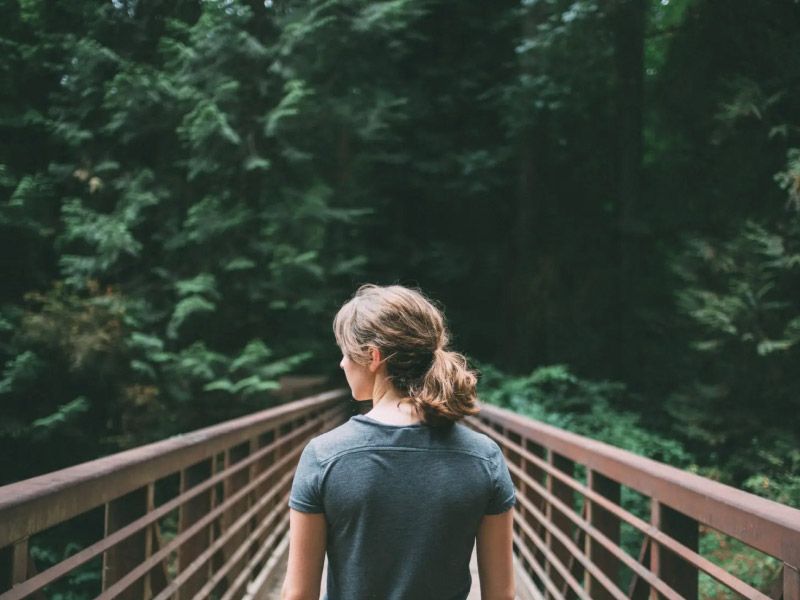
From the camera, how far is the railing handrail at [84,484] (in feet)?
6.60

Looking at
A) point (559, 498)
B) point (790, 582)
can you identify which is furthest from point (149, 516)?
point (559, 498)

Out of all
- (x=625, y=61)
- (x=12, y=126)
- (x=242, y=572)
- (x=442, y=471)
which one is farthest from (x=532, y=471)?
(x=12, y=126)

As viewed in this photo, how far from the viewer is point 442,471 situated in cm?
177

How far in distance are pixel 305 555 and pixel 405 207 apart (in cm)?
1661

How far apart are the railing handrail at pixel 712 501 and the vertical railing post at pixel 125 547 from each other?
6.47 feet

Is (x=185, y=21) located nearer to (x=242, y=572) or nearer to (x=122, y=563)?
(x=242, y=572)

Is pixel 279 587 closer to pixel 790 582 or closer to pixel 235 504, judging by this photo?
pixel 235 504

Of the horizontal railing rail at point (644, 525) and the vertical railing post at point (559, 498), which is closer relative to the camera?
the horizontal railing rail at point (644, 525)

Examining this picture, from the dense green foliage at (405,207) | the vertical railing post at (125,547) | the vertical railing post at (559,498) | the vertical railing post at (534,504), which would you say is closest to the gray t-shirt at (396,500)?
the vertical railing post at (125,547)

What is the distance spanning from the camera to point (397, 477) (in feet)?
5.73

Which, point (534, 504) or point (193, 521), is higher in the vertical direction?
point (193, 521)

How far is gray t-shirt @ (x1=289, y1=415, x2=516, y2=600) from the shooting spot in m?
1.75

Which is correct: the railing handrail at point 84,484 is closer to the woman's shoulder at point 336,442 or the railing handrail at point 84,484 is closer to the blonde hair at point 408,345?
the woman's shoulder at point 336,442

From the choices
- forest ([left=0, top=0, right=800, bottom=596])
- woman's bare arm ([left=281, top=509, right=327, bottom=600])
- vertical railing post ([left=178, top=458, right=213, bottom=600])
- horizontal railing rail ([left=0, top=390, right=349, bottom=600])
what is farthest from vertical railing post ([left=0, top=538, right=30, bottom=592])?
forest ([left=0, top=0, right=800, bottom=596])
